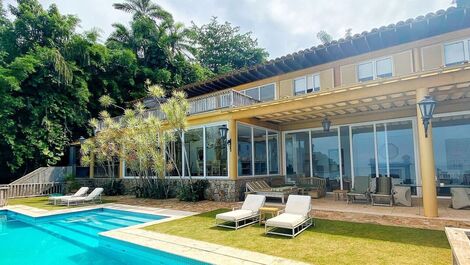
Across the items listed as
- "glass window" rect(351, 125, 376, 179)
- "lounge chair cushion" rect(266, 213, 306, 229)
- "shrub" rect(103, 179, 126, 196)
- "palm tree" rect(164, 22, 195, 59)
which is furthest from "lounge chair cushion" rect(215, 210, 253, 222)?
"palm tree" rect(164, 22, 195, 59)

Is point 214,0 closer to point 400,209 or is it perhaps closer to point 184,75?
point 400,209

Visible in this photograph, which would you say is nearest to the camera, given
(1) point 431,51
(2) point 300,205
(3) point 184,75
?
(2) point 300,205

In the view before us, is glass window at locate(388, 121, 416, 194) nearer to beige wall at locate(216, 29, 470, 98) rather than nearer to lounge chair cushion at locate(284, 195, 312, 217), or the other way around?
beige wall at locate(216, 29, 470, 98)

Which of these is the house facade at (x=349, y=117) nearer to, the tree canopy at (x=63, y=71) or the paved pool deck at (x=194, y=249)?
the paved pool deck at (x=194, y=249)

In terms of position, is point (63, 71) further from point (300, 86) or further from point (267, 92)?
point (300, 86)

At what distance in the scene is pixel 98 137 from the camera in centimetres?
1673

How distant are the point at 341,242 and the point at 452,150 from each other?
8.20 metres

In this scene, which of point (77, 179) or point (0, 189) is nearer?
point (0, 189)

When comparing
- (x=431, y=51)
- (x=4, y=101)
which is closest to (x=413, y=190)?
(x=431, y=51)

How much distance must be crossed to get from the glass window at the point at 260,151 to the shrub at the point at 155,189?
15.6ft

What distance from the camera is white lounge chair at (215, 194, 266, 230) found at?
7830 mm

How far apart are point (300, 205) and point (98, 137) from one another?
1322 cm

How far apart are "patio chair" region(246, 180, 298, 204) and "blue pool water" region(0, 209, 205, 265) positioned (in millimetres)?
4294

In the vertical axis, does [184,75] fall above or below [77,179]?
above
